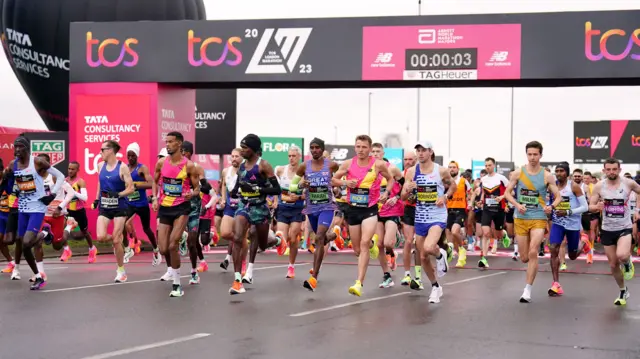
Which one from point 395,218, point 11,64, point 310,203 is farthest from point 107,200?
point 11,64

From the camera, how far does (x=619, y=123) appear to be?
50.7m

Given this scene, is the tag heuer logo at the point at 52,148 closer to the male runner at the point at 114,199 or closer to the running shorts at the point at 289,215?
the running shorts at the point at 289,215

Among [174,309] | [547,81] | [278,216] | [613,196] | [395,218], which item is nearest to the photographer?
[174,309]

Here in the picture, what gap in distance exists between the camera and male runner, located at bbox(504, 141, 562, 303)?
12.0 meters

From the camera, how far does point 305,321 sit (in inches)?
374

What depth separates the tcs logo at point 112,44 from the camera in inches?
976

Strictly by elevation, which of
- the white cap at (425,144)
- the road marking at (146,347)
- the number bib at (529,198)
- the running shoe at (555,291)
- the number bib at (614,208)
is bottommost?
the running shoe at (555,291)

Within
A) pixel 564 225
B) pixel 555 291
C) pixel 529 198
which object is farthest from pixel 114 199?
pixel 564 225

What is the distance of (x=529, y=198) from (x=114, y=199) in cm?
634

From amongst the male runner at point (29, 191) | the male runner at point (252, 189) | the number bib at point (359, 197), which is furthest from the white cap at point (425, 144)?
the male runner at point (29, 191)

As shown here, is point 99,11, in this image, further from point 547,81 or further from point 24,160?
point 24,160

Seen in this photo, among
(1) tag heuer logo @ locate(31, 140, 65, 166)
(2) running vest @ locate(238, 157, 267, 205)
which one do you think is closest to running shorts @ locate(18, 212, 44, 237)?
(2) running vest @ locate(238, 157, 267, 205)

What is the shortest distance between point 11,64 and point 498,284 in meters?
33.6

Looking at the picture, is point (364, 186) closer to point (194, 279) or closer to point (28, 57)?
point (194, 279)
